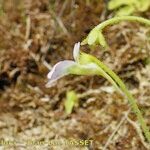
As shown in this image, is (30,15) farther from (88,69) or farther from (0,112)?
(88,69)

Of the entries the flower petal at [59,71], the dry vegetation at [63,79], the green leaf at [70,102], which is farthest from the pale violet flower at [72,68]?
the green leaf at [70,102]

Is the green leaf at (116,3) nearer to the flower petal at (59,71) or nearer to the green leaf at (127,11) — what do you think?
the green leaf at (127,11)

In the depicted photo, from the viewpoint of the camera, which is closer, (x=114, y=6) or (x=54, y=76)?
(x=54, y=76)

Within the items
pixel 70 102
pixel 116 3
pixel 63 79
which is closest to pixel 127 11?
pixel 116 3

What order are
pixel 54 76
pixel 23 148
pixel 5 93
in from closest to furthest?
pixel 54 76 → pixel 23 148 → pixel 5 93

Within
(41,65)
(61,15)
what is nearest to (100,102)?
(41,65)

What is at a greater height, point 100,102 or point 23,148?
point 100,102

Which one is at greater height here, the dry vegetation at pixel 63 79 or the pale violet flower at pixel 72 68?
the dry vegetation at pixel 63 79
